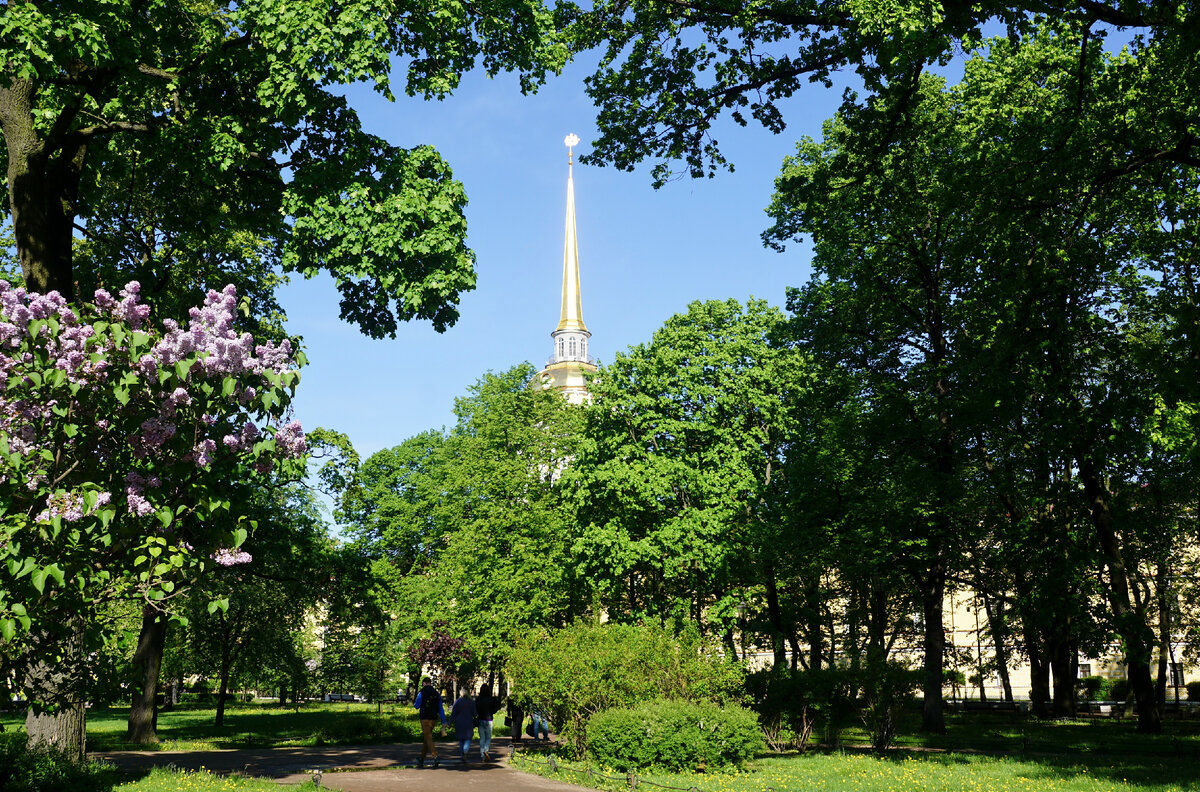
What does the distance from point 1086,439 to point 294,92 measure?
1827 cm

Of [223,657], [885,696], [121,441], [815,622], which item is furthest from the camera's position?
[223,657]

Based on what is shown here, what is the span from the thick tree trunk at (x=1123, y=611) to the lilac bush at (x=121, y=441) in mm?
20229

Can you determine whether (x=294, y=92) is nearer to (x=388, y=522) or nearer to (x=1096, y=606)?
(x=1096, y=606)

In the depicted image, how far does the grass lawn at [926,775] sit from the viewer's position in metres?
14.1

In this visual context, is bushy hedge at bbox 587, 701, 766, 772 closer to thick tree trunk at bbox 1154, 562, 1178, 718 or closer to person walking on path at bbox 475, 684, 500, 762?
person walking on path at bbox 475, 684, 500, 762

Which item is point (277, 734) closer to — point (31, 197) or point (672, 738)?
point (672, 738)

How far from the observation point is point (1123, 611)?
22656 mm

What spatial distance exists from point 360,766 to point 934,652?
16292mm

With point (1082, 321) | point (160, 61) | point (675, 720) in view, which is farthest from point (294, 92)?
point (1082, 321)

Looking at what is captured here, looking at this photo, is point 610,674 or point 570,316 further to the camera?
point 570,316

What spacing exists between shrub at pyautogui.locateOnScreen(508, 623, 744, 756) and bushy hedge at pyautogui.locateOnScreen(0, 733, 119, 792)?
9.16 metres

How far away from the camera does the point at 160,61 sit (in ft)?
46.8

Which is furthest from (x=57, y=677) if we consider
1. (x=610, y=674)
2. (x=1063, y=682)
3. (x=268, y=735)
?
(x=1063, y=682)

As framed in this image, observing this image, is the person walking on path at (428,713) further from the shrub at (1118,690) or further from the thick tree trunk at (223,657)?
the shrub at (1118,690)
